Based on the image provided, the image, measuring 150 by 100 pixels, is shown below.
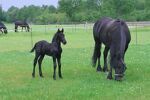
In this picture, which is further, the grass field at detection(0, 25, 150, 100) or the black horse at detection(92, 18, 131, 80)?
the black horse at detection(92, 18, 131, 80)

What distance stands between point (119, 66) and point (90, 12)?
7768 cm

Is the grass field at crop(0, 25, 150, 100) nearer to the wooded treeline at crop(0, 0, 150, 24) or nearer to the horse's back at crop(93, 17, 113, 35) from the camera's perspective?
the horse's back at crop(93, 17, 113, 35)

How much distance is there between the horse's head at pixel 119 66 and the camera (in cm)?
1219

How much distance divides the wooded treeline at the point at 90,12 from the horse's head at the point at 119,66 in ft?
211

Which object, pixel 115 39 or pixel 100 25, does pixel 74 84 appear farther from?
pixel 100 25

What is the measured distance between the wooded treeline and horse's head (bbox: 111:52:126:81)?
64249mm

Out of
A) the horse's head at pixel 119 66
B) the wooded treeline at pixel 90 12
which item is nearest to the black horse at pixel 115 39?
the horse's head at pixel 119 66

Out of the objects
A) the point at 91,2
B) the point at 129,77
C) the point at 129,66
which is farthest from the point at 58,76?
the point at 91,2

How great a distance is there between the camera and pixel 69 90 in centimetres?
1108

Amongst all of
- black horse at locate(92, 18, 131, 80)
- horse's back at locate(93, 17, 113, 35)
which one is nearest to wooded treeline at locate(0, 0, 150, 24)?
horse's back at locate(93, 17, 113, 35)

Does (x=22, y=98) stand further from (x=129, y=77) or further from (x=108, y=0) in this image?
(x=108, y=0)

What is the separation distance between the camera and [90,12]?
89.4 metres

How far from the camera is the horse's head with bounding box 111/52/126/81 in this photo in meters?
12.2

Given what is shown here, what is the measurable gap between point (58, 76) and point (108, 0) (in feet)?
226
